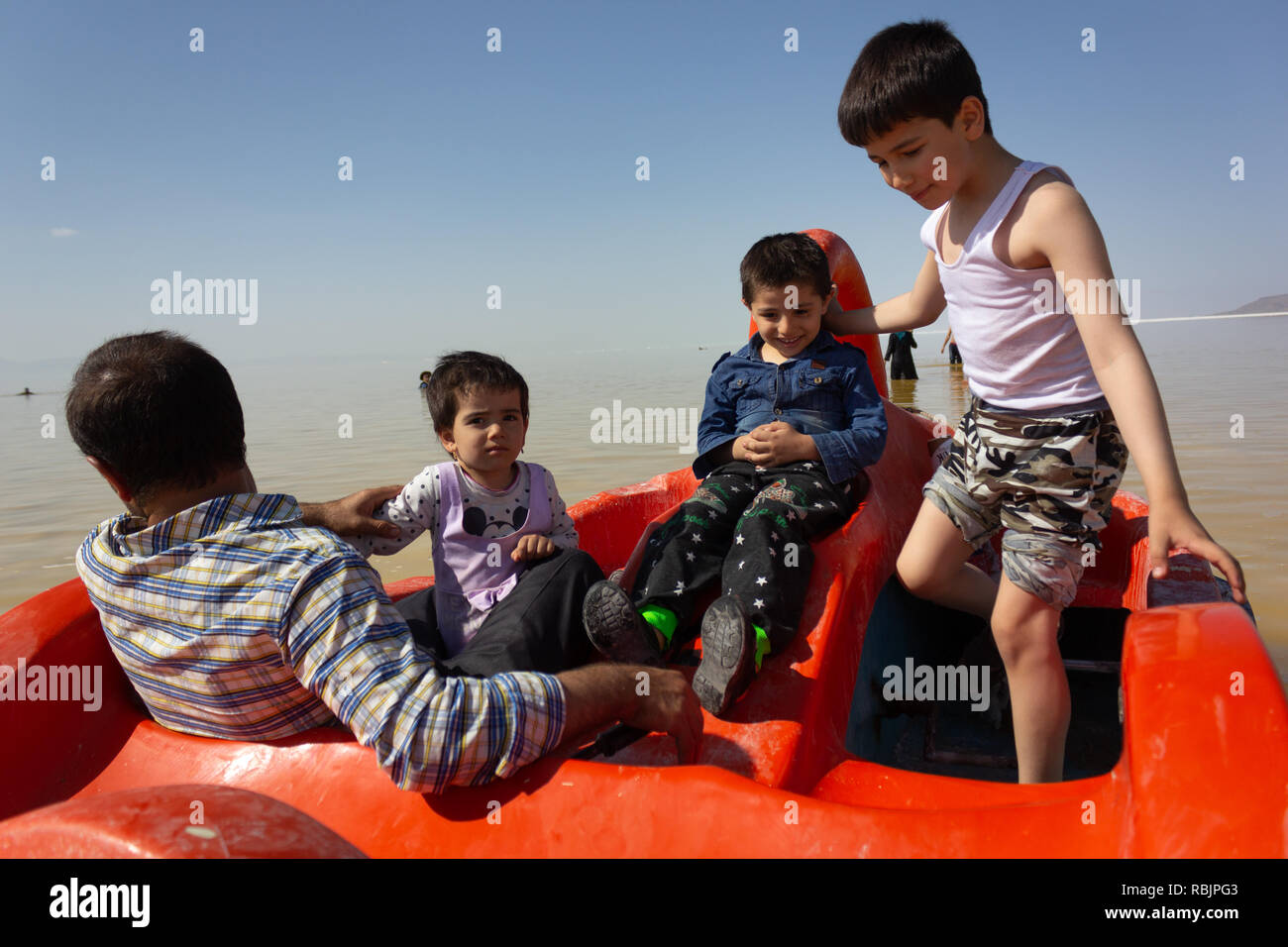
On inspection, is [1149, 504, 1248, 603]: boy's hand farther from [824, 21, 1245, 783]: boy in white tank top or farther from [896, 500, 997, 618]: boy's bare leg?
[896, 500, 997, 618]: boy's bare leg

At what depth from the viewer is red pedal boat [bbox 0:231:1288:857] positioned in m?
1.04

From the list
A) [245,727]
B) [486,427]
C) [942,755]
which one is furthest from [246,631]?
[942,755]

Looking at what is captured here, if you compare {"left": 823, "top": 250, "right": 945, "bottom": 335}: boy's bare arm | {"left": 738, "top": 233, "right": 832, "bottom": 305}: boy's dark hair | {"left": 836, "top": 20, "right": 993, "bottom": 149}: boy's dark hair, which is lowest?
{"left": 823, "top": 250, "right": 945, "bottom": 335}: boy's bare arm

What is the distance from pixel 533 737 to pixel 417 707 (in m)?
0.18

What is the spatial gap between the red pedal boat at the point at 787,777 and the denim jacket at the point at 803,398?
0.37 meters

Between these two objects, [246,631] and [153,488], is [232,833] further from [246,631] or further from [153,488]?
[153,488]

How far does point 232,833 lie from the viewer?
1.07m

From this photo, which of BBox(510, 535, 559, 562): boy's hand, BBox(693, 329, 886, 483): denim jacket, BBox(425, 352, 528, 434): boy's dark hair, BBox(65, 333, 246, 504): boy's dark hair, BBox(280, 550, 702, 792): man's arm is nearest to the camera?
BBox(280, 550, 702, 792): man's arm

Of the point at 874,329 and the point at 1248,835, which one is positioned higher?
the point at 874,329

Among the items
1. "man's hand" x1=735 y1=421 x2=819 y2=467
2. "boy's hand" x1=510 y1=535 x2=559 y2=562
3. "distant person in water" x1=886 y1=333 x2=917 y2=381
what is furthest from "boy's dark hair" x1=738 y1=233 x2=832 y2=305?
"distant person in water" x1=886 y1=333 x2=917 y2=381

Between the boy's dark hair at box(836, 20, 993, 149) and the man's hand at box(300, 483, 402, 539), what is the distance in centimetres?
132

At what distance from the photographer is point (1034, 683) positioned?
166 cm

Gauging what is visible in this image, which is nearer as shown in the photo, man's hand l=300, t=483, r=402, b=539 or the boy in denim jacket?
the boy in denim jacket
